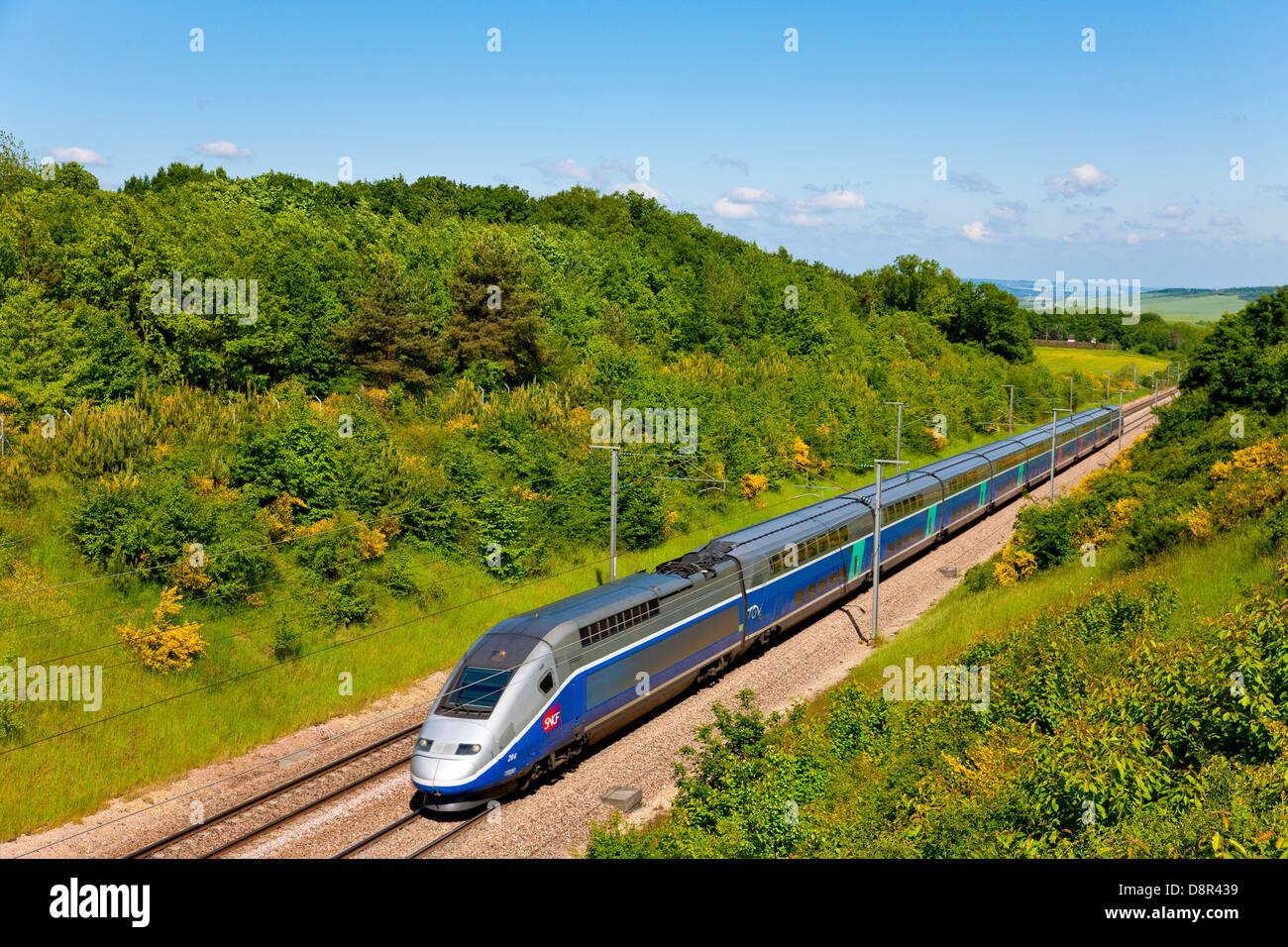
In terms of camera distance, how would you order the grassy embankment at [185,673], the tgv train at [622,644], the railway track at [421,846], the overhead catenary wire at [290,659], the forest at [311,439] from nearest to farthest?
the railway track at [421,846] < the tgv train at [622,644] < the grassy embankment at [185,673] < the overhead catenary wire at [290,659] < the forest at [311,439]

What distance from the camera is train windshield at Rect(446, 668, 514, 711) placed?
20.5 m

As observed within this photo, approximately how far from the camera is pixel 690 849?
14.1 m

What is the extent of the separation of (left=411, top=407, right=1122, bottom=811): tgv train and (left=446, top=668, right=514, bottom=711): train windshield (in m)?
0.02

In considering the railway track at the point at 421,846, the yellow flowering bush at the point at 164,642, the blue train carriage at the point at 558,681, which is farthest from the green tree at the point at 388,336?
the railway track at the point at 421,846

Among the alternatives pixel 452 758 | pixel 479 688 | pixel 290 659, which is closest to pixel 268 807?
pixel 452 758

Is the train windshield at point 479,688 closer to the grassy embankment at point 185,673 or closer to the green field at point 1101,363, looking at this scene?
the grassy embankment at point 185,673

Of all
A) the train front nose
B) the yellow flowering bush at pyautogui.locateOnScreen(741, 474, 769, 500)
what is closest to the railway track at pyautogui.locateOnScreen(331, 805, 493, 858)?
the train front nose

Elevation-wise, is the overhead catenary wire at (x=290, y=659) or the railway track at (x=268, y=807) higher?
the overhead catenary wire at (x=290, y=659)

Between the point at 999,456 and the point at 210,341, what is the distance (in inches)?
1805

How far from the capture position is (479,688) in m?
20.8

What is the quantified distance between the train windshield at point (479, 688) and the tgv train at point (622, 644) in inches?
1.0

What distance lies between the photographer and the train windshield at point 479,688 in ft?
67.2
